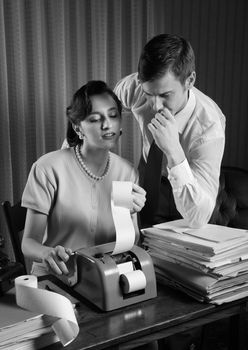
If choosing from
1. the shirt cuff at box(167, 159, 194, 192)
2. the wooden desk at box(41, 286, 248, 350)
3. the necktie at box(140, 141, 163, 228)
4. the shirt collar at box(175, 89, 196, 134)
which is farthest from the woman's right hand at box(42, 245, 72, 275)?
the shirt collar at box(175, 89, 196, 134)

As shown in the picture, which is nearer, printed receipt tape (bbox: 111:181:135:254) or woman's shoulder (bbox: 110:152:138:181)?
printed receipt tape (bbox: 111:181:135:254)

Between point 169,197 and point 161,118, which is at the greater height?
point 161,118

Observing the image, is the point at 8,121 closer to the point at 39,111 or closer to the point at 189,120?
the point at 39,111

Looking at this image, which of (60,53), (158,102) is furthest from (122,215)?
(60,53)

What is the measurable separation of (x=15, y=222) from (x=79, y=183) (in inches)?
17.6

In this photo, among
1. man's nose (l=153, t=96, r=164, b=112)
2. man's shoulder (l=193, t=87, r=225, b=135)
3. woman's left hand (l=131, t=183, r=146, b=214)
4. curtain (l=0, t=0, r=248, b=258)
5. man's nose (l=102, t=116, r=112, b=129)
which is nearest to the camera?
woman's left hand (l=131, t=183, r=146, b=214)

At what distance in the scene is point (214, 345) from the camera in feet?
7.26

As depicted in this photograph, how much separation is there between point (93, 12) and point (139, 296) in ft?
5.81

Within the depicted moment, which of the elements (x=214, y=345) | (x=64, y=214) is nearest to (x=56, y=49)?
(x=64, y=214)

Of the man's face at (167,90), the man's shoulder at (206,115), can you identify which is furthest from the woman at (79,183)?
the man's shoulder at (206,115)

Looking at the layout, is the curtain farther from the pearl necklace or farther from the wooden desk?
the wooden desk

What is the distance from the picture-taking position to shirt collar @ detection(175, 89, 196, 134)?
176cm

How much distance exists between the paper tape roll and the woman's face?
0.58 m

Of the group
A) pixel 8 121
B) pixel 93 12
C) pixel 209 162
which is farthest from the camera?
pixel 93 12
